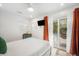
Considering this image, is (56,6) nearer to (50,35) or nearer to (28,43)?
(50,35)

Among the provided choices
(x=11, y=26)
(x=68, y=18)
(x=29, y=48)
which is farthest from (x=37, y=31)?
(x=68, y=18)

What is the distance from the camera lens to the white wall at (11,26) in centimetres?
137

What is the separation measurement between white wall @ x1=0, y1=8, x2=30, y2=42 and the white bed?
0.41 ft

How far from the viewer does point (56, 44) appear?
1.52 m

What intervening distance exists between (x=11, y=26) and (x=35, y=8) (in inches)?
22.4

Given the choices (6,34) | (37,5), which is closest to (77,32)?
(37,5)

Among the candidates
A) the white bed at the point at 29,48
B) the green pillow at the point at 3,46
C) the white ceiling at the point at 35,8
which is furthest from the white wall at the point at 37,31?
the green pillow at the point at 3,46

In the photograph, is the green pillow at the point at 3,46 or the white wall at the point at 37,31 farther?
the white wall at the point at 37,31

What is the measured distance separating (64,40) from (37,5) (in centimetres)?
84

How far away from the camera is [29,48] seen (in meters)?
1.38

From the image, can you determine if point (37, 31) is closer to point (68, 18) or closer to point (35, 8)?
point (35, 8)

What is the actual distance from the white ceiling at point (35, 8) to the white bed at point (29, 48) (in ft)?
1.64

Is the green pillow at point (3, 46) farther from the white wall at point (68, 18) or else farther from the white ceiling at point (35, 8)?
the white wall at point (68, 18)

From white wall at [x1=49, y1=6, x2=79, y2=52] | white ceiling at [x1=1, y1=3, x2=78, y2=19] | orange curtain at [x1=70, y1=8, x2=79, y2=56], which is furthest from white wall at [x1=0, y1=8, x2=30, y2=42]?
orange curtain at [x1=70, y1=8, x2=79, y2=56]
